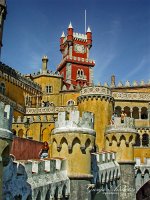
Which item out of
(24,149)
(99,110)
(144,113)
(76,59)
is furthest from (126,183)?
(76,59)

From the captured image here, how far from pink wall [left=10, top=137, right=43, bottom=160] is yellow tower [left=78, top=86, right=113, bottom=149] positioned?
12494 mm

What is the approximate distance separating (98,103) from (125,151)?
12.2 metres

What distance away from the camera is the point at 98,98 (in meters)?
36.2

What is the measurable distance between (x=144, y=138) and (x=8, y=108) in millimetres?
35489

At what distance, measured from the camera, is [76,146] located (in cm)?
1560

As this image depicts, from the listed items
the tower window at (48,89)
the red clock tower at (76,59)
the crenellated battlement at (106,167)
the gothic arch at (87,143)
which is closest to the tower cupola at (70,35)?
the red clock tower at (76,59)

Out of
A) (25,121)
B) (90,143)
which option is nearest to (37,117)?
(25,121)

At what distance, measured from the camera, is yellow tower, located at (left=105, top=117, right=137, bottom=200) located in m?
24.4

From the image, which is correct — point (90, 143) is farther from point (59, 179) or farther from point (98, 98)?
point (98, 98)

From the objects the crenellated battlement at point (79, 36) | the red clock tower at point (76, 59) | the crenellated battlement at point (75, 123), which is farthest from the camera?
the crenellated battlement at point (79, 36)

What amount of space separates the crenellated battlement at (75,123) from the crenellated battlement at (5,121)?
20.1ft

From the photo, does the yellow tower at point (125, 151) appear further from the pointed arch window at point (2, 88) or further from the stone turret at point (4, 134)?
the pointed arch window at point (2, 88)

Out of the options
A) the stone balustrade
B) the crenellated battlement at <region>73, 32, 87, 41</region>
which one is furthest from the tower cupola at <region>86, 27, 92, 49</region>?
the stone balustrade

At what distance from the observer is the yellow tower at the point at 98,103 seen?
35.8 m
